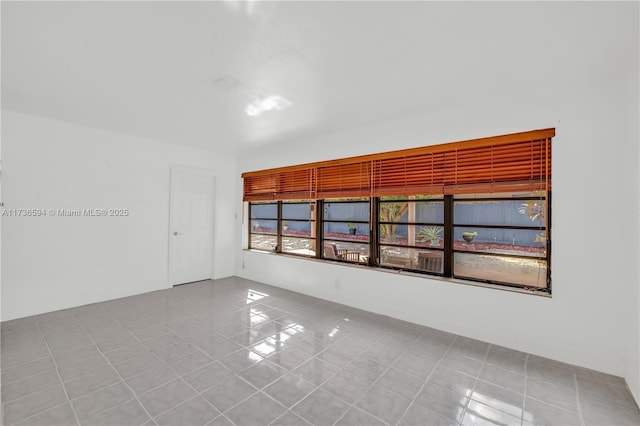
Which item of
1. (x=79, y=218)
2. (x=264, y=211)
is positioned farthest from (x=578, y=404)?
(x=79, y=218)

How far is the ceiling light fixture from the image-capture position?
10.2ft

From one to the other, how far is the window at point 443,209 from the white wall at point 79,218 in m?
2.42

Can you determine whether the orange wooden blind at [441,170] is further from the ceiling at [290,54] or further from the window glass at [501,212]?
the ceiling at [290,54]

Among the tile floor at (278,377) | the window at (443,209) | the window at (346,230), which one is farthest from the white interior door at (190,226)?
the window at (346,230)

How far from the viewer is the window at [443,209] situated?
9.68 ft

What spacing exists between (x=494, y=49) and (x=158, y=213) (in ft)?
16.8

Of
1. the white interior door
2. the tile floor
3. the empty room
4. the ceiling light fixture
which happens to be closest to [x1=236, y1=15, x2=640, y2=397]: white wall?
the empty room

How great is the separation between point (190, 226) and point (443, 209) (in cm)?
440

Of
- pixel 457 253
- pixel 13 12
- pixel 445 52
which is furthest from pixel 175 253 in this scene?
pixel 445 52

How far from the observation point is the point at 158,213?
16.2ft

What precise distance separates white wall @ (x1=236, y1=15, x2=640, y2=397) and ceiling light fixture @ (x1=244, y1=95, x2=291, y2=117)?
1808 mm

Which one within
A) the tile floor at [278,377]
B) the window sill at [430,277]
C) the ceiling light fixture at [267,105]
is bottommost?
the tile floor at [278,377]

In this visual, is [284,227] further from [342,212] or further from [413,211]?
[413,211]

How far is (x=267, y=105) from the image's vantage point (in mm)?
3270
